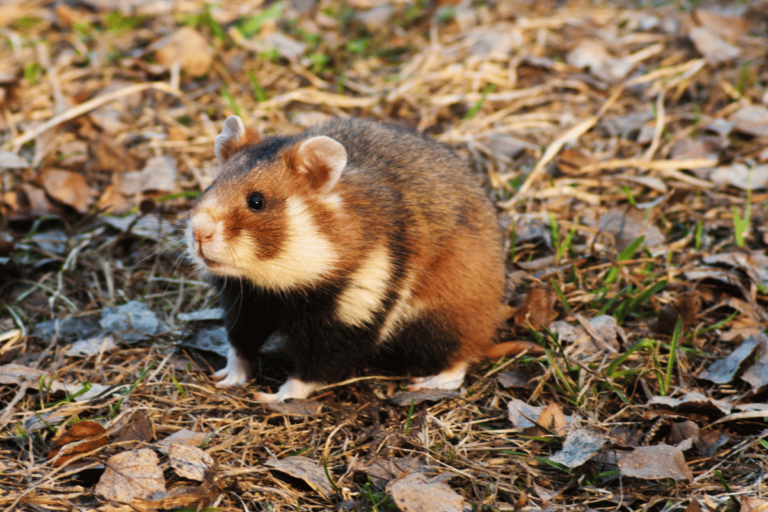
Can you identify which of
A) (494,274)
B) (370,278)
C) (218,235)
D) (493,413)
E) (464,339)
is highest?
(218,235)

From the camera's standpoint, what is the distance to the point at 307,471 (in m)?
3.31

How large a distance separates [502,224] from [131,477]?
131 inches

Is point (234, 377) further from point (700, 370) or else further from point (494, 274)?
point (700, 370)

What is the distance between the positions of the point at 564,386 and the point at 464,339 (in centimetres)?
66

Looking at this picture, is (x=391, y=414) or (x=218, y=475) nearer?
(x=218, y=475)

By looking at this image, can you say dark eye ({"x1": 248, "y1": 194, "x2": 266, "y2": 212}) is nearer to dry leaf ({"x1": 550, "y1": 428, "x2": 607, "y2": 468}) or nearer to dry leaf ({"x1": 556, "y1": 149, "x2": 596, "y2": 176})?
dry leaf ({"x1": 550, "y1": 428, "x2": 607, "y2": 468})

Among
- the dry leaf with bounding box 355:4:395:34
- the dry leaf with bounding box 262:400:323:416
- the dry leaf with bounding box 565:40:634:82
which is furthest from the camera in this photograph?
the dry leaf with bounding box 355:4:395:34

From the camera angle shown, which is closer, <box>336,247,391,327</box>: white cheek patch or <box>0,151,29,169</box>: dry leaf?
Answer: <box>336,247,391,327</box>: white cheek patch

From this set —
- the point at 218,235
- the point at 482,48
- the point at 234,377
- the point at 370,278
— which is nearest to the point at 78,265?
the point at 234,377

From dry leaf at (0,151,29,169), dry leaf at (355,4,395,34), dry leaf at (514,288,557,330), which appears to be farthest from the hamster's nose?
dry leaf at (355,4,395,34)

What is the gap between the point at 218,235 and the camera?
339 cm

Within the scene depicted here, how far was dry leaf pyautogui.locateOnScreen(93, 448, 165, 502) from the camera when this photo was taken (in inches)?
118

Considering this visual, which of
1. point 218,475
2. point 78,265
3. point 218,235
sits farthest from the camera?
point 78,265

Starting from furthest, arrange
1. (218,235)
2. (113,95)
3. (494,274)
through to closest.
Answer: (113,95) → (494,274) → (218,235)
